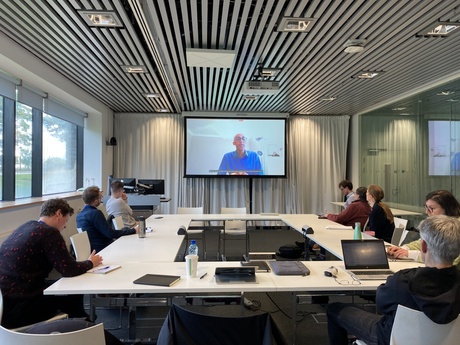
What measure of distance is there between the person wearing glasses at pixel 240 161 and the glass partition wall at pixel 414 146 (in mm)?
2749

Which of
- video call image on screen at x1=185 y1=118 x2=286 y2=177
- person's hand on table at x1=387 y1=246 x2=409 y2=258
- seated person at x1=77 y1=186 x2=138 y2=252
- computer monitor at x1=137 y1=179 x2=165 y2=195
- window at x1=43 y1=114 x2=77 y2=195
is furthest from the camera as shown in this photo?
video call image on screen at x1=185 y1=118 x2=286 y2=177

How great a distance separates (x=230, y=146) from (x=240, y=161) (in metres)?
0.45

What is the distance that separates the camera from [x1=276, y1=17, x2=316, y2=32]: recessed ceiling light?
3180 mm

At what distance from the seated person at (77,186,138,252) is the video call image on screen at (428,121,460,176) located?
17.2 ft

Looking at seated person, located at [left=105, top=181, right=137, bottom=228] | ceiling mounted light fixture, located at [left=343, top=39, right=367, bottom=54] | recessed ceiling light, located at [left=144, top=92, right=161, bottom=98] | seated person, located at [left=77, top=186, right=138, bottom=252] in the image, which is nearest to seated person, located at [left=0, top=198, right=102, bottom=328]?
seated person, located at [left=77, top=186, right=138, bottom=252]

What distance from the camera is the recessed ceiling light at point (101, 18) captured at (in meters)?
3.05

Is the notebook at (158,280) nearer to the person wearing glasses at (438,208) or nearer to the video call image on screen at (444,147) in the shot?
the person wearing glasses at (438,208)

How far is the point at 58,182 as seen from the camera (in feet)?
20.2

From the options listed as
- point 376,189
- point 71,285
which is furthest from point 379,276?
point 71,285

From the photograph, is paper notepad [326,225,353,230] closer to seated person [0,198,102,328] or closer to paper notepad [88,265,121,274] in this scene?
paper notepad [88,265,121,274]

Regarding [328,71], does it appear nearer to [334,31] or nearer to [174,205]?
[334,31]

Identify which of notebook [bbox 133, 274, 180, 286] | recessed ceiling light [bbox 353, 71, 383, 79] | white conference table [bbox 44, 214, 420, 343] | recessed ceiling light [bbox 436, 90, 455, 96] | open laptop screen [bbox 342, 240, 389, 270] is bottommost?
white conference table [bbox 44, 214, 420, 343]

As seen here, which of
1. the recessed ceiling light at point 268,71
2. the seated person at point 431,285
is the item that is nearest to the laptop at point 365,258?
the seated person at point 431,285

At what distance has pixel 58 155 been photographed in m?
6.18
